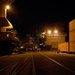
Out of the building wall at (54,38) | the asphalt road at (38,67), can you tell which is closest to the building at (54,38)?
the building wall at (54,38)

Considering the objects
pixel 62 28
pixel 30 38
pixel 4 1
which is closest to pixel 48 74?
pixel 4 1

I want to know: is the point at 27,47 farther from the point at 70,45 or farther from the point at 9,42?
the point at 70,45

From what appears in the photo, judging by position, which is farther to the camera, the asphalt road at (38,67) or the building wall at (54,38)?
the building wall at (54,38)

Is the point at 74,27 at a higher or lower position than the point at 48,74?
higher

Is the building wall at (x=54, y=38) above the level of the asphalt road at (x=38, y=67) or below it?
above

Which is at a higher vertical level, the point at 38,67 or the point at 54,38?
the point at 54,38

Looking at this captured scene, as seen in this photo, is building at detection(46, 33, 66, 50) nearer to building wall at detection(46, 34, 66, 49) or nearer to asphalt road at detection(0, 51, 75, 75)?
building wall at detection(46, 34, 66, 49)

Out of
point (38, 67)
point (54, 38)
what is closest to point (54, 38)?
point (54, 38)

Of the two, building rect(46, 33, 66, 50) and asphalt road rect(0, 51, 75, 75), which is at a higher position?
building rect(46, 33, 66, 50)

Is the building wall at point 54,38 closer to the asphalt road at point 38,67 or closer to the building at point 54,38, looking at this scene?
the building at point 54,38

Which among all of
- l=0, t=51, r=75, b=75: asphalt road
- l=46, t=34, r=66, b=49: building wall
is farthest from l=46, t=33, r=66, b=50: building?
l=0, t=51, r=75, b=75: asphalt road

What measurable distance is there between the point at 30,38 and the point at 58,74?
120 meters

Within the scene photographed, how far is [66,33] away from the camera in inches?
3442

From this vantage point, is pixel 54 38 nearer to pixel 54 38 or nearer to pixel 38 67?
pixel 54 38
